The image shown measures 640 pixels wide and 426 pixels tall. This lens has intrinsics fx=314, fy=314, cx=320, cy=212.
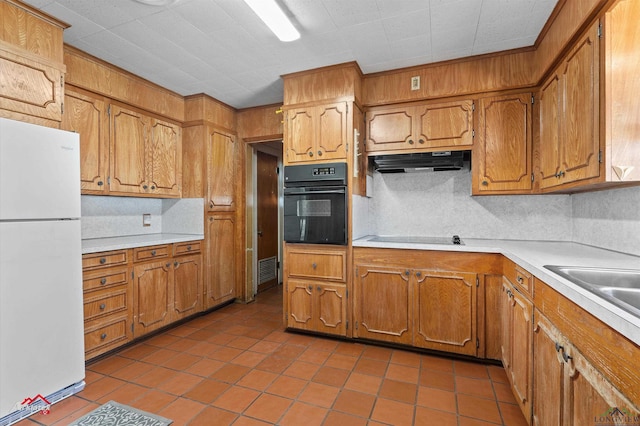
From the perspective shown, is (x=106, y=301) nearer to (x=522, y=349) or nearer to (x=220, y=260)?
(x=220, y=260)

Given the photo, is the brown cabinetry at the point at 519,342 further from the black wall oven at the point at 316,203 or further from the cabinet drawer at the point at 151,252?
the cabinet drawer at the point at 151,252

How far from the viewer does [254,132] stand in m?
3.98

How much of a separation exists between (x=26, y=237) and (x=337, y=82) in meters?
2.52

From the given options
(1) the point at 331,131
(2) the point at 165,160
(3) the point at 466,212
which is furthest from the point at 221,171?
(3) the point at 466,212

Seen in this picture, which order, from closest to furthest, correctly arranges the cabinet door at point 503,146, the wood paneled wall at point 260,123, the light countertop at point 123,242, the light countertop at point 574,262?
the light countertop at point 574,262 < the light countertop at point 123,242 < the cabinet door at point 503,146 < the wood paneled wall at point 260,123

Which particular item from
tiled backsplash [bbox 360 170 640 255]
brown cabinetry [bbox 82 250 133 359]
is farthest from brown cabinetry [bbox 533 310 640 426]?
brown cabinetry [bbox 82 250 133 359]

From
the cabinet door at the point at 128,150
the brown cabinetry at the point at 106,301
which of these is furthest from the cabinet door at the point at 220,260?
the brown cabinetry at the point at 106,301

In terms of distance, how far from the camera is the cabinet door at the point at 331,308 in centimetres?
287

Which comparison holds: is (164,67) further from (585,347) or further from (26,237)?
(585,347)

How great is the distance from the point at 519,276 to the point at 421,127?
157 cm

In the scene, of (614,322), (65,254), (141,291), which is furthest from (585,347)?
(141,291)

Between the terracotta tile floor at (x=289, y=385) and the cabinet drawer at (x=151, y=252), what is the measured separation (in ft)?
2.51

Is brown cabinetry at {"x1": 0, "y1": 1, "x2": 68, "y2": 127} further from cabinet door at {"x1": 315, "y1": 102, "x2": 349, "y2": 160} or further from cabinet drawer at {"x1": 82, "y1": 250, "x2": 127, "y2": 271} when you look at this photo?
cabinet door at {"x1": 315, "y1": 102, "x2": 349, "y2": 160}

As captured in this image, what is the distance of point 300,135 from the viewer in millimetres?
3006
